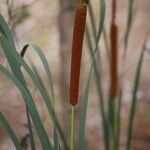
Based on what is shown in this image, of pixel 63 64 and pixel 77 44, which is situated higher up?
pixel 77 44

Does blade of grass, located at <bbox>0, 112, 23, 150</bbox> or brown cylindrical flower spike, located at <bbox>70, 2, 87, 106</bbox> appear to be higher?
brown cylindrical flower spike, located at <bbox>70, 2, 87, 106</bbox>

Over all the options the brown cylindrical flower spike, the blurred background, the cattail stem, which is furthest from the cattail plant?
A: the blurred background

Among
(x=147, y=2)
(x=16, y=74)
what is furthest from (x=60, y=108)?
(x=16, y=74)

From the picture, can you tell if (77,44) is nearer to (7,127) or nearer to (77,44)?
(77,44)

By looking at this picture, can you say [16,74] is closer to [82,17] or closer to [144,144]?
[82,17]

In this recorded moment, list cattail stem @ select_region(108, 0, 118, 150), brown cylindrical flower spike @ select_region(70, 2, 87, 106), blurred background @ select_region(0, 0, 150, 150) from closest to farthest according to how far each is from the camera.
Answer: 1. brown cylindrical flower spike @ select_region(70, 2, 87, 106)
2. cattail stem @ select_region(108, 0, 118, 150)
3. blurred background @ select_region(0, 0, 150, 150)

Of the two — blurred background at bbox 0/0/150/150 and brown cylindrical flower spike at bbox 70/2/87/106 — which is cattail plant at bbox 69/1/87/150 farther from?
blurred background at bbox 0/0/150/150

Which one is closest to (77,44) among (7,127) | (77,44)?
(77,44)
